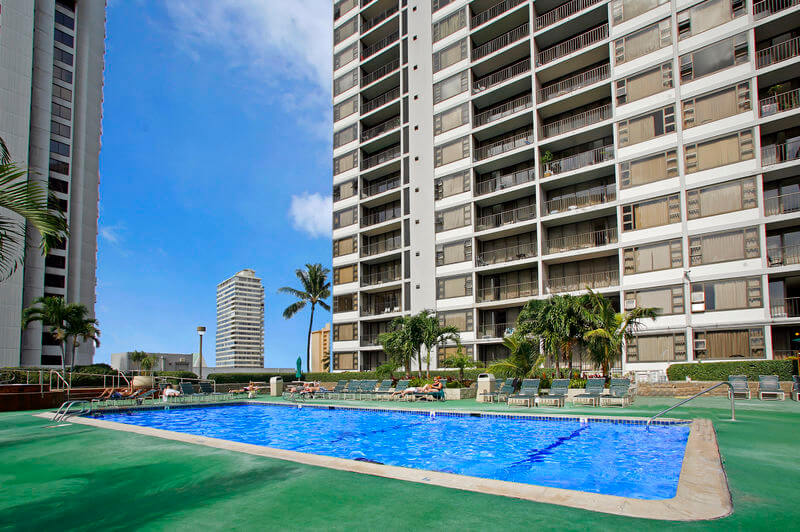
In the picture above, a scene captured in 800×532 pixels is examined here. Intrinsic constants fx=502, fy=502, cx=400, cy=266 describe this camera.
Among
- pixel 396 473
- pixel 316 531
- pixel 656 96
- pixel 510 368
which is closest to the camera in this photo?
pixel 316 531

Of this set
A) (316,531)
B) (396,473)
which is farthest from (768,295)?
(316,531)

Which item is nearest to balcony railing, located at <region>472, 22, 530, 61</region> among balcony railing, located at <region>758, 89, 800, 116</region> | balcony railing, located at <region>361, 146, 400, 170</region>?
balcony railing, located at <region>361, 146, 400, 170</region>

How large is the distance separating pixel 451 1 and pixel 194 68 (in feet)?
64.7

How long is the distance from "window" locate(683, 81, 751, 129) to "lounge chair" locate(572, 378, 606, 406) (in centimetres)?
1704

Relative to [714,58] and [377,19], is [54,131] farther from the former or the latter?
[714,58]

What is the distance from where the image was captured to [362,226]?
43.4 m

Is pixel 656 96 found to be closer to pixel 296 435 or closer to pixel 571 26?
pixel 571 26

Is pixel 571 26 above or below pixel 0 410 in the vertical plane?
above

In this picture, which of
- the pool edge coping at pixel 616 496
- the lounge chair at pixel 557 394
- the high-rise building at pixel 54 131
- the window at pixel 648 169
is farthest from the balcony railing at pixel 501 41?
the high-rise building at pixel 54 131

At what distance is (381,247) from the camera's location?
140 feet

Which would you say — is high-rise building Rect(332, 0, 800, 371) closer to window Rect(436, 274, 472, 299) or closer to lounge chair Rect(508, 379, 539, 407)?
window Rect(436, 274, 472, 299)

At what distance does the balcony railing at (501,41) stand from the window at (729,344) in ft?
74.3

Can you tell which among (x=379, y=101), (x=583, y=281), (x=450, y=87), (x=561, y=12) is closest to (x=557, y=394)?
(x=583, y=281)

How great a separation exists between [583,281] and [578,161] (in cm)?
767
